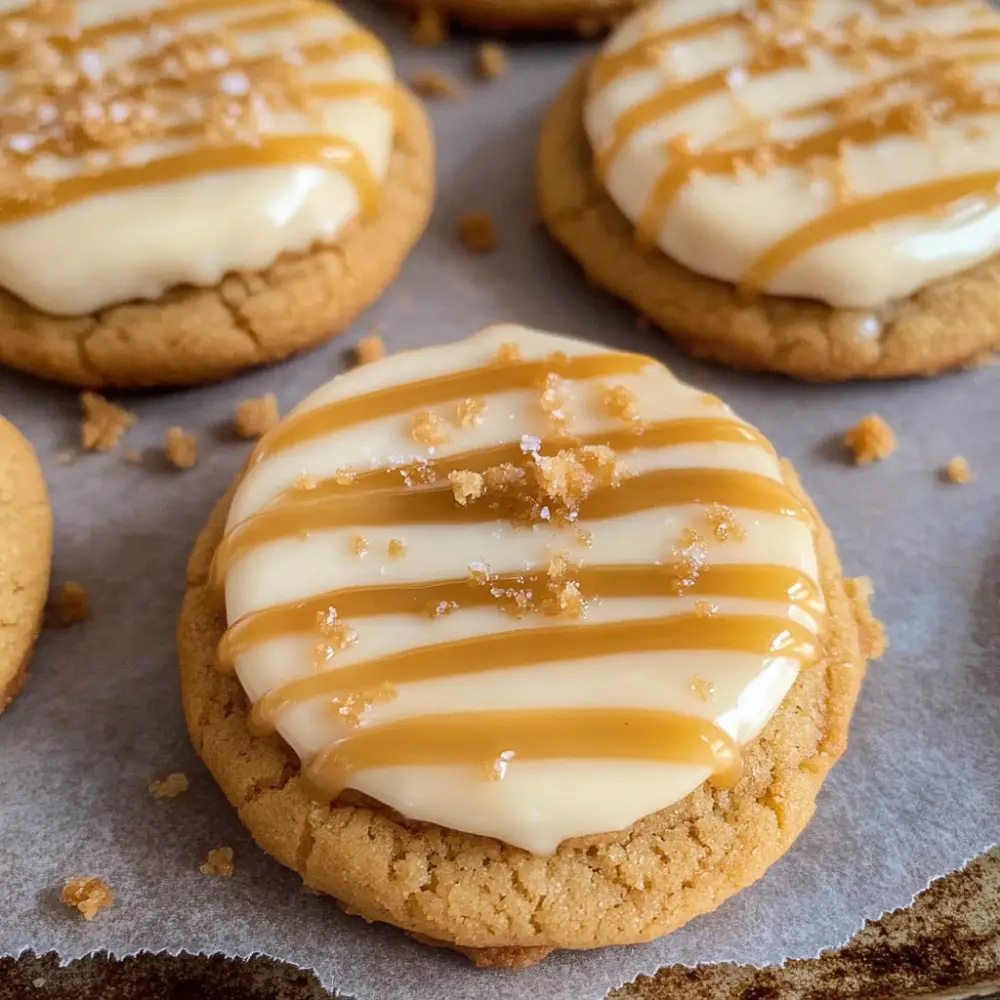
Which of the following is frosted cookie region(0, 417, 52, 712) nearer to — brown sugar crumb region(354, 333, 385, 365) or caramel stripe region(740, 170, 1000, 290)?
brown sugar crumb region(354, 333, 385, 365)

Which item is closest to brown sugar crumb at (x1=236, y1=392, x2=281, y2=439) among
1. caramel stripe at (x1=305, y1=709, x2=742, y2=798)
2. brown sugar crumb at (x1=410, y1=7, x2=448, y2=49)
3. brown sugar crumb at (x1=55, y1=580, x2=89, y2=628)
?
brown sugar crumb at (x1=55, y1=580, x2=89, y2=628)

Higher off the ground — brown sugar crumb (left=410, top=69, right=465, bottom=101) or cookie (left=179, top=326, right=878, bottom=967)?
brown sugar crumb (left=410, top=69, right=465, bottom=101)

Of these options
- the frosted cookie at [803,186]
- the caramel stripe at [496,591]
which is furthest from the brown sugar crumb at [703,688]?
the frosted cookie at [803,186]

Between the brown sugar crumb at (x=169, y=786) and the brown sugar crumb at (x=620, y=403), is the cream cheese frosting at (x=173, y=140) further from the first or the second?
the brown sugar crumb at (x=169, y=786)

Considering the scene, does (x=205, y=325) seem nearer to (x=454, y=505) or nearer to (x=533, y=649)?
(x=454, y=505)

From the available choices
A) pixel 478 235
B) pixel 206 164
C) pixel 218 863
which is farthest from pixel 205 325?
pixel 218 863
